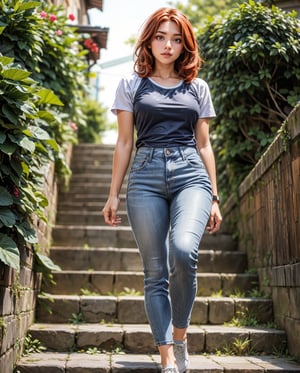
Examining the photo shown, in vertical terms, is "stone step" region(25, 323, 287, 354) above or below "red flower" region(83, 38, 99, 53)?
below

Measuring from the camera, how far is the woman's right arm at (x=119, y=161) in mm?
2516

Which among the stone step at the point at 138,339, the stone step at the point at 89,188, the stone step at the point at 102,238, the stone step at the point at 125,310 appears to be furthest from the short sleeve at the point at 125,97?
the stone step at the point at 89,188

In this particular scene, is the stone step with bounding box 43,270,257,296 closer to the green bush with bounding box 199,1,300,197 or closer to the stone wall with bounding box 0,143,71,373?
the stone wall with bounding box 0,143,71,373

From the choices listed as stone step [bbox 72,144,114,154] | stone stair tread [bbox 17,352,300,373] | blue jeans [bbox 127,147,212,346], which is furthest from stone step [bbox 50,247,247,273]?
stone step [bbox 72,144,114,154]

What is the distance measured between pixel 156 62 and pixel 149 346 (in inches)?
76.1

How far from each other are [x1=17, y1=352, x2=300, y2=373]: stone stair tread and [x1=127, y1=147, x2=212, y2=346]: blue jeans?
753 mm

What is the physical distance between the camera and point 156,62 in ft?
8.54

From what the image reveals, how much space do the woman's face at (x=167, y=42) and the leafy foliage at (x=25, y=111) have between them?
68 cm

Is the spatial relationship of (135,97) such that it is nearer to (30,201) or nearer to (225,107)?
(30,201)

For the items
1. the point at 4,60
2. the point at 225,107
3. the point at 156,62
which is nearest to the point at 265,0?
the point at 225,107

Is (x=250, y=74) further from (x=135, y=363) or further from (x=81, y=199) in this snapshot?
(x=81, y=199)

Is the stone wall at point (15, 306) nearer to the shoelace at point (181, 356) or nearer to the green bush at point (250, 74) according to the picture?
the shoelace at point (181, 356)

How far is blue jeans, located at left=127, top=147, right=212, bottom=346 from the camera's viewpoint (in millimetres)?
2254

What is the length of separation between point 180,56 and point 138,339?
6.35ft
